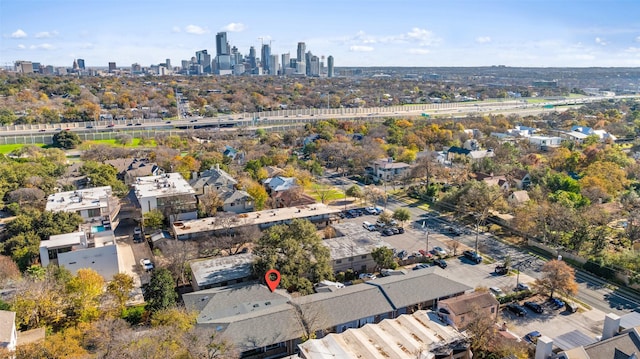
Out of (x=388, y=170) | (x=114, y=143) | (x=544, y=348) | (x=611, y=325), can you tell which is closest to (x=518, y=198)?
(x=388, y=170)

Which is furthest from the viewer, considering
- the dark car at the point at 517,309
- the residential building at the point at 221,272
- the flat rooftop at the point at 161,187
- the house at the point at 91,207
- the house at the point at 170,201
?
the flat rooftop at the point at 161,187

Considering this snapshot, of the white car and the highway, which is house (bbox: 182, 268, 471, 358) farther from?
the highway

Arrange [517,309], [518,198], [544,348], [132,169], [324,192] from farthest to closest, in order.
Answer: [132,169] < [324,192] < [518,198] < [517,309] < [544,348]

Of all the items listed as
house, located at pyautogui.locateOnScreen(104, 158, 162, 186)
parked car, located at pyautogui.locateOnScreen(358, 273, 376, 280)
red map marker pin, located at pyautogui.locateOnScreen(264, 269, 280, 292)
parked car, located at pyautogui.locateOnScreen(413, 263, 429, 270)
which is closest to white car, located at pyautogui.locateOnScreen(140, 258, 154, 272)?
red map marker pin, located at pyautogui.locateOnScreen(264, 269, 280, 292)

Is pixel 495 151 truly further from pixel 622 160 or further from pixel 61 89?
pixel 61 89

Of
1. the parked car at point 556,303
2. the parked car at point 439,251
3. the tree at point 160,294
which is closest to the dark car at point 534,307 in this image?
the parked car at point 556,303

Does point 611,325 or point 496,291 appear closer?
point 611,325

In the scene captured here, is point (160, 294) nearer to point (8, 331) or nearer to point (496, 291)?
point (8, 331)

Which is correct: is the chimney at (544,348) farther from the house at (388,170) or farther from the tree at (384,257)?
the house at (388,170)
